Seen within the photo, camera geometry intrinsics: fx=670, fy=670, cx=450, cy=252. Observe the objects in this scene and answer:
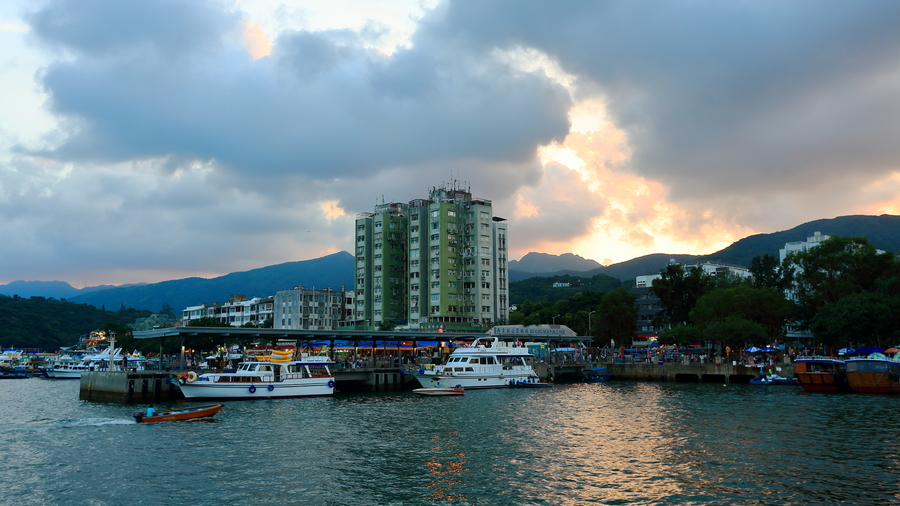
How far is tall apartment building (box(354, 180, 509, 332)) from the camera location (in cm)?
15588

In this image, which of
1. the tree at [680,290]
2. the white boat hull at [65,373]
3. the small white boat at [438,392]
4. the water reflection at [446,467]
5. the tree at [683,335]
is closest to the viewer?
the water reflection at [446,467]

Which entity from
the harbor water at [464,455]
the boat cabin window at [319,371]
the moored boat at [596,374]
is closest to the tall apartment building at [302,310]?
the moored boat at [596,374]

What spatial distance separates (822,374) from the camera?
2768 inches

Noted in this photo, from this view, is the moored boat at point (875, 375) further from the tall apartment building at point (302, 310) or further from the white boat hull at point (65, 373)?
the tall apartment building at point (302, 310)

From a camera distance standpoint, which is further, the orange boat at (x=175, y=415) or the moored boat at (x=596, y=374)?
the moored boat at (x=596, y=374)

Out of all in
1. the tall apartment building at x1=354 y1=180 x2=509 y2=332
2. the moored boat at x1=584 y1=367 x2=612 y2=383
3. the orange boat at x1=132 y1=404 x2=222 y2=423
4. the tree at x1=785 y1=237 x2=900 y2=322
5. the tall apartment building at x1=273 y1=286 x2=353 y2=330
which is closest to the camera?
the orange boat at x1=132 y1=404 x2=222 y2=423

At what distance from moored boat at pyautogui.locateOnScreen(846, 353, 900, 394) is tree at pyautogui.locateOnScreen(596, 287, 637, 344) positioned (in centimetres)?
5358

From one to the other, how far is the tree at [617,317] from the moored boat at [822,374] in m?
48.2

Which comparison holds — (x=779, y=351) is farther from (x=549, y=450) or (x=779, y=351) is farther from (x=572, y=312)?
(x=549, y=450)

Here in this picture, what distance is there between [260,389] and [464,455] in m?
36.4

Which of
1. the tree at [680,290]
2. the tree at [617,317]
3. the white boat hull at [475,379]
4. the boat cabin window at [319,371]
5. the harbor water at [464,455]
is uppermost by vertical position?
the tree at [680,290]

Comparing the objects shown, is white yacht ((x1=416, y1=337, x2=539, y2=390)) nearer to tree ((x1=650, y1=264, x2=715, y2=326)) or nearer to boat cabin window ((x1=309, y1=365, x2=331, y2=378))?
boat cabin window ((x1=309, y1=365, x2=331, y2=378))

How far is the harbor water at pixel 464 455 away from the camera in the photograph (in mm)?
27109

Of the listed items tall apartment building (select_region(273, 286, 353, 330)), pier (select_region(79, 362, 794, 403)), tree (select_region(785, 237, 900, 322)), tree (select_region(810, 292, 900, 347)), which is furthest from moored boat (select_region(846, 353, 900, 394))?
tall apartment building (select_region(273, 286, 353, 330))
